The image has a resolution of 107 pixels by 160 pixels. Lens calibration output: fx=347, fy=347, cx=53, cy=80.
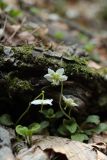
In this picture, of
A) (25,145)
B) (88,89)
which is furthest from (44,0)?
(25,145)

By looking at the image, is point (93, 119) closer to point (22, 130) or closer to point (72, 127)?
point (72, 127)

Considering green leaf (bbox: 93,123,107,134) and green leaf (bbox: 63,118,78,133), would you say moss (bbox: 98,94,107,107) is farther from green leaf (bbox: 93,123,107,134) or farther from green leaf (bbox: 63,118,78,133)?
green leaf (bbox: 63,118,78,133)

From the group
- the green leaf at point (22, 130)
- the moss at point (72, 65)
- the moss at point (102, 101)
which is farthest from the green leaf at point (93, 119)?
the green leaf at point (22, 130)

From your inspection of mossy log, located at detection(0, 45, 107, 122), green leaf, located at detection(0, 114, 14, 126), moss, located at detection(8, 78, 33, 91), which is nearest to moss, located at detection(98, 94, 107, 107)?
mossy log, located at detection(0, 45, 107, 122)

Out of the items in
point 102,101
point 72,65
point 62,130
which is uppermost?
point 72,65

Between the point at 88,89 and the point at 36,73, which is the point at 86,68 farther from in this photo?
the point at 36,73

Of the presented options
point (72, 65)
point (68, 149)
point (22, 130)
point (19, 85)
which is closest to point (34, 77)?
point (19, 85)

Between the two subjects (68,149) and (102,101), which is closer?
(68,149)

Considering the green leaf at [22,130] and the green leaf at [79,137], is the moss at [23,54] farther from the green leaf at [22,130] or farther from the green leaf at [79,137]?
the green leaf at [79,137]
